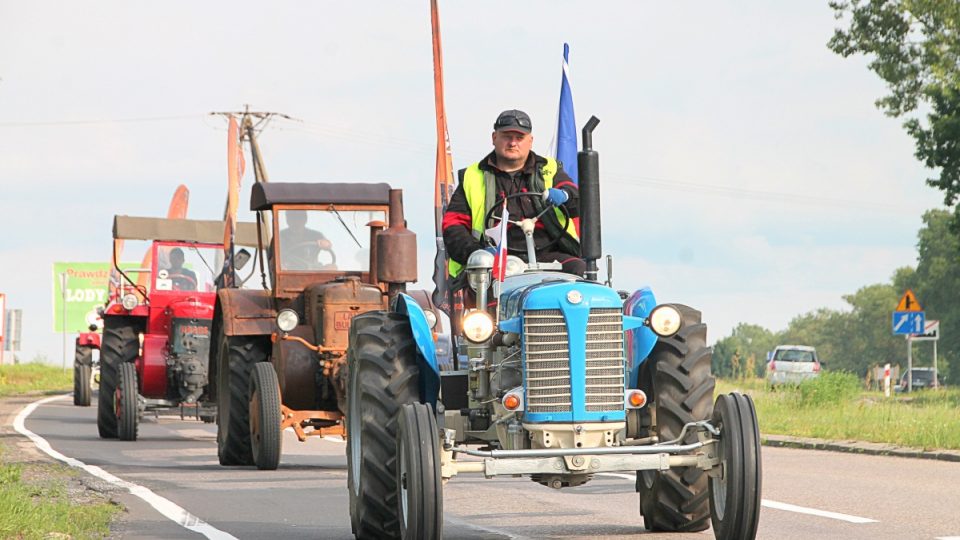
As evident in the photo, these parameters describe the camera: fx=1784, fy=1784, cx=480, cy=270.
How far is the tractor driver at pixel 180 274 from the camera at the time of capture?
26.1 meters

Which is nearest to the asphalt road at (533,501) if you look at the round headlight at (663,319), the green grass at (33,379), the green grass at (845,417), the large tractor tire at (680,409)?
the large tractor tire at (680,409)

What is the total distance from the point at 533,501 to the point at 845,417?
11.6 meters

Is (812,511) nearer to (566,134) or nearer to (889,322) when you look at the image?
(566,134)

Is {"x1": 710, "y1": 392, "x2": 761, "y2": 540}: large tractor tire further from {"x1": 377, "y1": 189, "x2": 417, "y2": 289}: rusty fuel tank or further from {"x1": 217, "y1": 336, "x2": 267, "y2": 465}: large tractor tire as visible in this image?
{"x1": 217, "y1": 336, "x2": 267, "y2": 465}: large tractor tire

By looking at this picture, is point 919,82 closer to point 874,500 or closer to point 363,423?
point 874,500

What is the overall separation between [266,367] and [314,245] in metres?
2.28

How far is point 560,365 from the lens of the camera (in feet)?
29.9

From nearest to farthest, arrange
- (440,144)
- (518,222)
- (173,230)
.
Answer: (518,222) < (173,230) < (440,144)

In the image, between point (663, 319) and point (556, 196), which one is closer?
point (663, 319)

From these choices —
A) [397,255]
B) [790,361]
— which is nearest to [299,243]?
[397,255]

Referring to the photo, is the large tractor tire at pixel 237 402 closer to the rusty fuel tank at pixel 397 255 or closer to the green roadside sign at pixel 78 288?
the rusty fuel tank at pixel 397 255

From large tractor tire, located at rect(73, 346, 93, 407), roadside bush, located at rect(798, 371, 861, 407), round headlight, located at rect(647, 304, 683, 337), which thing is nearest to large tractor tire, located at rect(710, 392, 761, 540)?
round headlight, located at rect(647, 304, 683, 337)

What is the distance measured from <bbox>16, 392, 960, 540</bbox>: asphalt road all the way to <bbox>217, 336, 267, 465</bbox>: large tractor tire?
0.28m

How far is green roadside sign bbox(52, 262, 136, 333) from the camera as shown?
86181 mm
